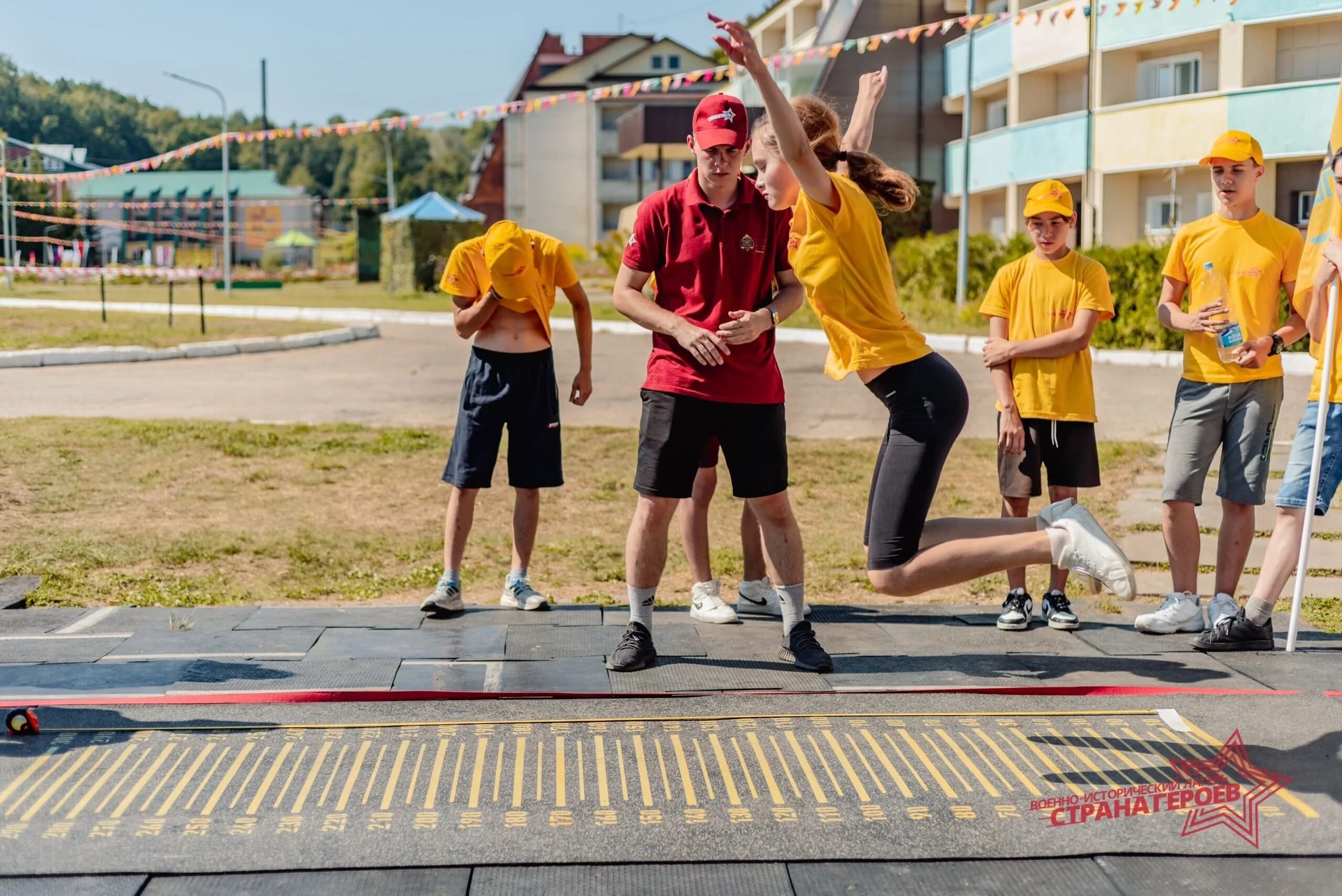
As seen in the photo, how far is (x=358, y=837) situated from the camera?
3695 mm

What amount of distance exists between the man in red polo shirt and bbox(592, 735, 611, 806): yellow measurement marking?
0.84m

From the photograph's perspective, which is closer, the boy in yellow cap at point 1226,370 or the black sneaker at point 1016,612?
the boy in yellow cap at point 1226,370

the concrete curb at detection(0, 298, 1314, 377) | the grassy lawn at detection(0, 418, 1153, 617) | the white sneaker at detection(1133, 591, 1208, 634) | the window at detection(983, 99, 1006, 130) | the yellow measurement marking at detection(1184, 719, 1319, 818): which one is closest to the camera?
the yellow measurement marking at detection(1184, 719, 1319, 818)

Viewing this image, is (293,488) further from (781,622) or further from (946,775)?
(946,775)

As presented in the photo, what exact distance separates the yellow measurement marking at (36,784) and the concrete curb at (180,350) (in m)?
12.6

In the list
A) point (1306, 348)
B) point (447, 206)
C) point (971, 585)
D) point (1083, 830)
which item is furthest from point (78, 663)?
point (447, 206)

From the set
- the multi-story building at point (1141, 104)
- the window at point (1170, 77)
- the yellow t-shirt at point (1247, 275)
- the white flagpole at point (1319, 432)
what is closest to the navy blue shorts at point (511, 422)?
the yellow t-shirt at point (1247, 275)

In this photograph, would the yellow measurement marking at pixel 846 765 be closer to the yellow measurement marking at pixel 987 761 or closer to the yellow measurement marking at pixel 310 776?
the yellow measurement marking at pixel 987 761

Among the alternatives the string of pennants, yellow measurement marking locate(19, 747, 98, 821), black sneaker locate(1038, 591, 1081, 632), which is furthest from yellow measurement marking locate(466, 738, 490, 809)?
the string of pennants

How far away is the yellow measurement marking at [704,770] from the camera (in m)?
4.09

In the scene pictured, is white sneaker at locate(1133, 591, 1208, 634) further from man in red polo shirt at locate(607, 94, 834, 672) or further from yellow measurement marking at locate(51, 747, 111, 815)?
yellow measurement marking at locate(51, 747, 111, 815)

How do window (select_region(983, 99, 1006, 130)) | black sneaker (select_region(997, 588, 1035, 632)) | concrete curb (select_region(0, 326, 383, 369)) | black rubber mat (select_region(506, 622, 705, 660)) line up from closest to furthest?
black rubber mat (select_region(506, 622, 705, 660)), black sneaker (select_region(997, 588, 1035, 632)), concrete curb (select_region(0, 326, 383, 369)), window (select_region(983, 99, 1006, 130))

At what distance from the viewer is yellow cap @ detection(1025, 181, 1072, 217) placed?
6.13 m

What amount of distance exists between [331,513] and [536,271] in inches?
116
